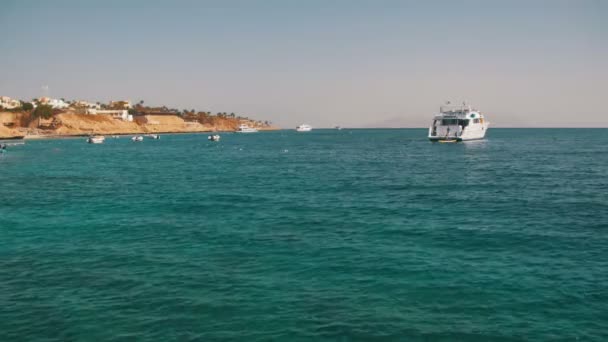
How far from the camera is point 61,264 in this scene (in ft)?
71.3

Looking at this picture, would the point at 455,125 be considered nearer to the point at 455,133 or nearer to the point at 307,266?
the point at 455,133

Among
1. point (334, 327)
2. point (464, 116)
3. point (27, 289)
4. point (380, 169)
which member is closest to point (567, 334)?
point (334, 327)

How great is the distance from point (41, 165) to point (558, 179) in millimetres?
76913

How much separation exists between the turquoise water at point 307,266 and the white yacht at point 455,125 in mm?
83818

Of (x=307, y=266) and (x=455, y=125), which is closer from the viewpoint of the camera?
(x=307, y=266)

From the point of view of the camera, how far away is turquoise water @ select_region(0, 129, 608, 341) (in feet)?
49.0

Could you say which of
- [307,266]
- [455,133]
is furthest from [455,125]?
[307,266]

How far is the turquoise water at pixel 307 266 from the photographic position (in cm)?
1494

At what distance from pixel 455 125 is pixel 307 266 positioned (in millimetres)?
114289

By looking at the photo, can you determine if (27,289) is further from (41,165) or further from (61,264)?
(41,165)

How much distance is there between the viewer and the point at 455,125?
12638 cm

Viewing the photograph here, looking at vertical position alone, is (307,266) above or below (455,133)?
below

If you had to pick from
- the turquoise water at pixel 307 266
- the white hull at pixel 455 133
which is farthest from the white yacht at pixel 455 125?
the turquoise water at pixel 307 266

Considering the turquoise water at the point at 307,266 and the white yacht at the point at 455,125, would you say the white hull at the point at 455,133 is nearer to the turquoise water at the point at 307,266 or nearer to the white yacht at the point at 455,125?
the white yacht at the point at 455,125
